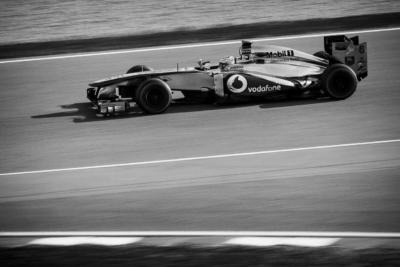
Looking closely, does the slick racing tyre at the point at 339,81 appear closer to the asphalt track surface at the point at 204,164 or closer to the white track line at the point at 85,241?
the asphalt track surface at the point at 204,164

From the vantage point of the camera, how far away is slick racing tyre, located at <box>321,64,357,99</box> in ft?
42.4

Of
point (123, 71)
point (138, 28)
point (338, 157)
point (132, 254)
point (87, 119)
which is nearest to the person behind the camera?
point (132, 254)

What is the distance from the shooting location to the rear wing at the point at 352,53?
536 inches

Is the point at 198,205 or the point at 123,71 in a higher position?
the point at 123,71

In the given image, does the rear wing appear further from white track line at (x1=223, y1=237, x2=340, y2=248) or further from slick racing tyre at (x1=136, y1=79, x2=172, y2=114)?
white track line at (x1=223, y1=237, x2=340, y2=248)

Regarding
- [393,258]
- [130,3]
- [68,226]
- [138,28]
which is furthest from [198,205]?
[130,3]

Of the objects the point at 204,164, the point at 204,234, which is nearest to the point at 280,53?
the point at 204,164

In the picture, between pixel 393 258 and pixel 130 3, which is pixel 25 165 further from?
pixel 130 3

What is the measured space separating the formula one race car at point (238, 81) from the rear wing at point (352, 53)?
1.02ft

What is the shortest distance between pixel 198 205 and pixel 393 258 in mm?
2709

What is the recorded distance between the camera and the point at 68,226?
8336 millimetres

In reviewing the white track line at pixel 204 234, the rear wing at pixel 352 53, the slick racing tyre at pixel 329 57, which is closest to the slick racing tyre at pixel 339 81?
the slick racing tyre at pixel 329 57

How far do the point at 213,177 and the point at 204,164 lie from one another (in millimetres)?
635

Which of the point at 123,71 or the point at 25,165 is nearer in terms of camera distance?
the point at 25,165
